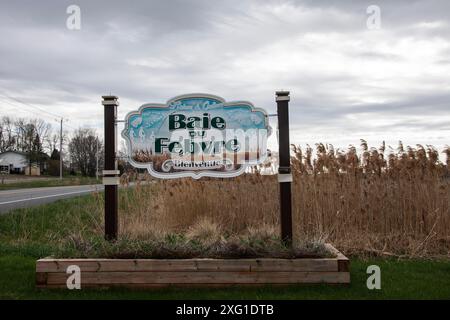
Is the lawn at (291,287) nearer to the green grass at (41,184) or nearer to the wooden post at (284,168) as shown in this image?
the wooden post at (284,168)

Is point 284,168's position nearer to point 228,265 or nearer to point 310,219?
point 228,265

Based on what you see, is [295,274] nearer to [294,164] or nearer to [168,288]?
[168,288]

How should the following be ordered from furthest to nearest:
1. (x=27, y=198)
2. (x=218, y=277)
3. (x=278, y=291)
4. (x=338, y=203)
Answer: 1. (x=27, y=198)
2. (x=338, y=203)
3. (x=218, y=277)
4. (x=278, y=291)

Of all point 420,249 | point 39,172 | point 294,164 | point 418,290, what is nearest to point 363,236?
point 420,249

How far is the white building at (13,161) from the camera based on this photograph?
7969cm

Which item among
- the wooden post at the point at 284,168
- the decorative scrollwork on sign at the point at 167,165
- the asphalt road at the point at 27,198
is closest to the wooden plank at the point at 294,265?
the wooden post at the point at 284,168

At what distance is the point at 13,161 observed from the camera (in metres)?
81.6

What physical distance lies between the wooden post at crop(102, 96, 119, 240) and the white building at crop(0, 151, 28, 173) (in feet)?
262

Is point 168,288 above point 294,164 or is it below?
below

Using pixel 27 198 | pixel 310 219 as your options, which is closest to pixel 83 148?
pixel 27 198

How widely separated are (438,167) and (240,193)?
3628mm

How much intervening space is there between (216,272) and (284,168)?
163 centimetres

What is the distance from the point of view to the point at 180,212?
8562 millimetres

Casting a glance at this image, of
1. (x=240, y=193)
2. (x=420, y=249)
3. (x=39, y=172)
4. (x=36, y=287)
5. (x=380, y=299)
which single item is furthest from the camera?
(x=39, y=172)
